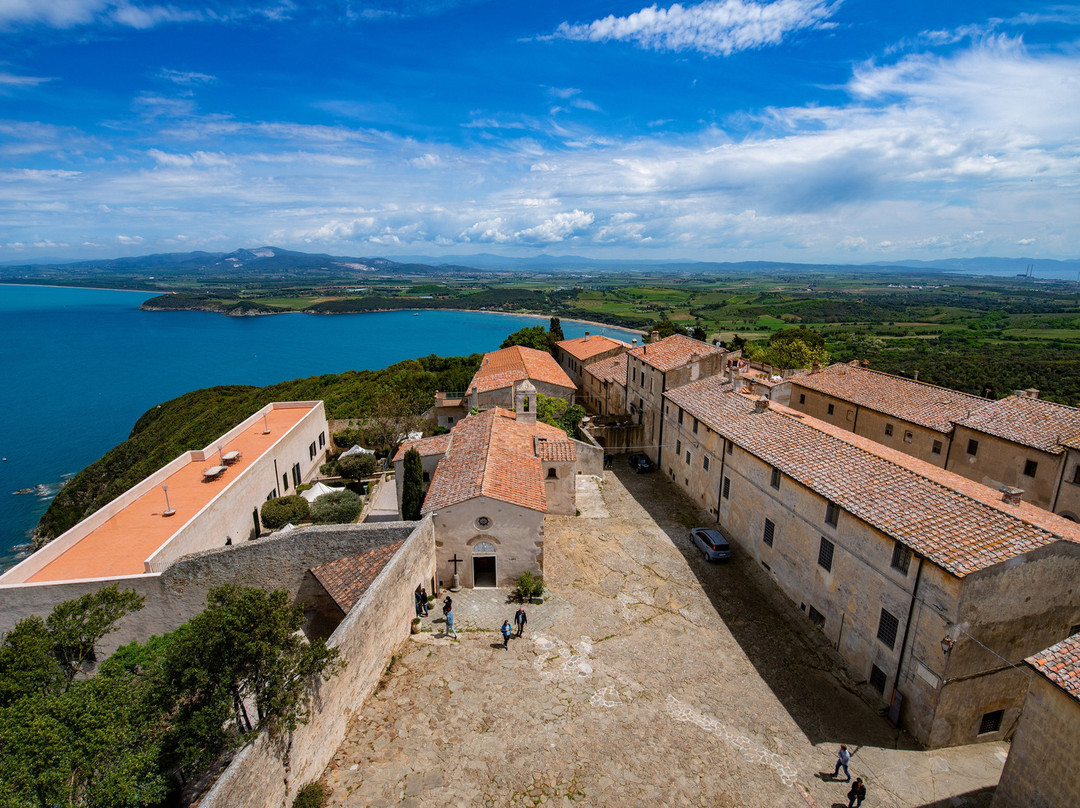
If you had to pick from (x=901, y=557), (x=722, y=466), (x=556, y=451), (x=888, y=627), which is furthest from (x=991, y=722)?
(x=556, y=451)

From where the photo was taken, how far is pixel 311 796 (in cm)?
1142

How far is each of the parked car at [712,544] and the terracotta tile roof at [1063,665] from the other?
40.9ft

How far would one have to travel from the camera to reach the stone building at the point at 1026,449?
72.9 ft

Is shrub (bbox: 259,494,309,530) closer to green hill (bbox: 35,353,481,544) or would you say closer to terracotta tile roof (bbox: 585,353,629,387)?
green hill (bbox: 35,353,481,544)

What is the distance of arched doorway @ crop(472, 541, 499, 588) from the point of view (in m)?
20.9

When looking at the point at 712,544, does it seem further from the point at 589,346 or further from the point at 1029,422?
the point at 589,346

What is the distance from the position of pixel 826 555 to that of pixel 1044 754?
7.82 meters

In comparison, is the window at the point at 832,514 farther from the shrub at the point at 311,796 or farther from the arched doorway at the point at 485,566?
the shrub at the point at 311,796

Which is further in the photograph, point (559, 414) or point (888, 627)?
point (559, 414)

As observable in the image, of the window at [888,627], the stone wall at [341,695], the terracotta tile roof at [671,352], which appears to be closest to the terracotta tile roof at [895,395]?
the terracotta tile roof at [671,352]

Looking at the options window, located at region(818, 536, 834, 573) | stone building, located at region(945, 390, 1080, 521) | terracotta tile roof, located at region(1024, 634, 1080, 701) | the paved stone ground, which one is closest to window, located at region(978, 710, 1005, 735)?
the paved stone ground

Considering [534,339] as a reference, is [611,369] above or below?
below

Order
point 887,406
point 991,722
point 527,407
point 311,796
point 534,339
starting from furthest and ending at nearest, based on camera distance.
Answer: point 534,339
point 527,407
point 887,406
point 991,722
point 311,796

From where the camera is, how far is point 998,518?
14.8 m
